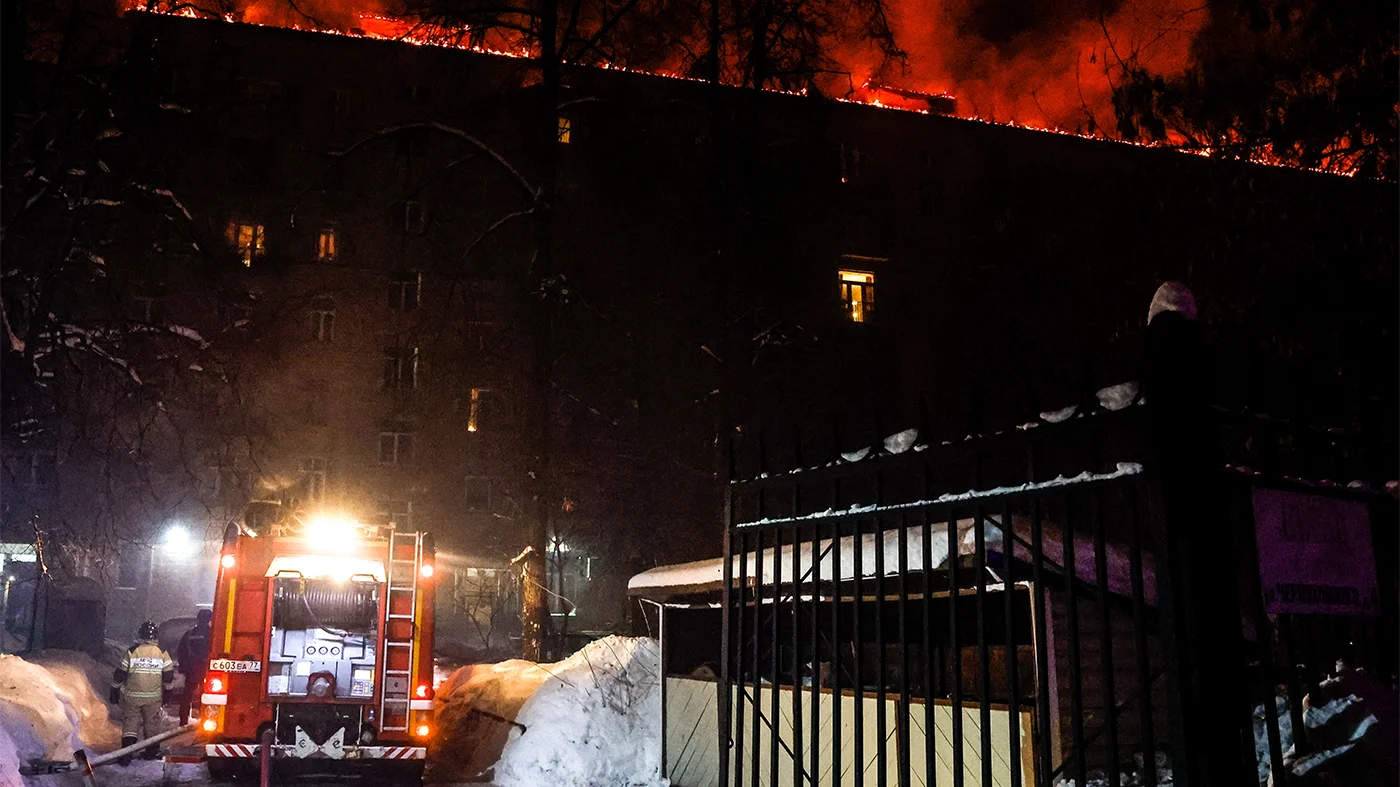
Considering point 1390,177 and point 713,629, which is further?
point 713,629

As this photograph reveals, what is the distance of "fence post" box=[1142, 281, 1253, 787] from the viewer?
148 inches

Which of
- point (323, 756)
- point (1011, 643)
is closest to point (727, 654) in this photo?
point (1011, 643)

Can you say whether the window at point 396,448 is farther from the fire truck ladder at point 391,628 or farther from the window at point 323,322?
the fire truck ladder at point 391,628

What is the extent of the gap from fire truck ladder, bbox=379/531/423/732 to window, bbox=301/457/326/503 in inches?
923

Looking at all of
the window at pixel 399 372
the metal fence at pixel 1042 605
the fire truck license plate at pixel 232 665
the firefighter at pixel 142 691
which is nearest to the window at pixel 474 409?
the window at pixel 399 372

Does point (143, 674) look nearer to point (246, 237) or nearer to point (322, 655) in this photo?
point (322, 655)

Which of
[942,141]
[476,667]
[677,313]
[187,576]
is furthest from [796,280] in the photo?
[187,576]

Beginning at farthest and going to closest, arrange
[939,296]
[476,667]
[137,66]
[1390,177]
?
[939,296], [476,667], [137,66], [1390,177]

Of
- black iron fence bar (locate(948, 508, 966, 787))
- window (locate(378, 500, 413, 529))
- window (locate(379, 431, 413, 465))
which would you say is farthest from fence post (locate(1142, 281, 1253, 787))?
window (locate(378, 500, 413, 529))

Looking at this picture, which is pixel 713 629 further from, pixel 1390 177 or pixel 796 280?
pixel 796 280

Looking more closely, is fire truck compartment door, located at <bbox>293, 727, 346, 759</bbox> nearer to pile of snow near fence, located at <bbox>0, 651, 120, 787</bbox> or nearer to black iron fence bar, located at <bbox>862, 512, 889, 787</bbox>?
pile of snow near fence, located at <bbox>0, 651, 120, 787</bbox>

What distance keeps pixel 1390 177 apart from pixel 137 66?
13592 millimetres

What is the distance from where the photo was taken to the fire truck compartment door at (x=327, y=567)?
12602 mm

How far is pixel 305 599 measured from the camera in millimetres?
12797
